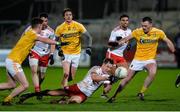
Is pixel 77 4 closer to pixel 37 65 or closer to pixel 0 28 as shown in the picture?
pixel 0 28

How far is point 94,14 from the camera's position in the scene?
39688mm

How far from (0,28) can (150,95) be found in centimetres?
2115

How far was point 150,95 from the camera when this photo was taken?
1797cm

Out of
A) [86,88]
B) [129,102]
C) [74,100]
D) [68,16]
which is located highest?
[68,16]

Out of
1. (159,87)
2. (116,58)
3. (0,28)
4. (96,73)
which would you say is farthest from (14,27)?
(96,73)

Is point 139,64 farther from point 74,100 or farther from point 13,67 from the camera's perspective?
point 13,67

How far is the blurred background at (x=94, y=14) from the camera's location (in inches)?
1423

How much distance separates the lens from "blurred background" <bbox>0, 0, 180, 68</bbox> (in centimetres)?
3615

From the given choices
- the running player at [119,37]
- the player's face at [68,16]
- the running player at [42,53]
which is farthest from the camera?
the player's face at [68,16]

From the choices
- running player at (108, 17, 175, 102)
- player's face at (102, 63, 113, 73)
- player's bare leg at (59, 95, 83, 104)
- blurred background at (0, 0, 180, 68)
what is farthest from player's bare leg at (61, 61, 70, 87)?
blurred background at (0, 0, 180, 68)

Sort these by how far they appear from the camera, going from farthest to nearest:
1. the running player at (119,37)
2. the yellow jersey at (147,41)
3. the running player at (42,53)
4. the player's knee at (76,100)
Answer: the running player at (119,37) < the running player at (42,53) < the yellow jersey at (147,41) < the player's knee at (76,100)

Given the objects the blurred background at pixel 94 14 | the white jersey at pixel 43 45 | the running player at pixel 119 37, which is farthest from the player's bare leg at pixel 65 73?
the blurred background at pixel 94 14

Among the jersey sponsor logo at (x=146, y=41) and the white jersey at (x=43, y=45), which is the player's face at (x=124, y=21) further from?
the white jersey at (x=43, y=45)

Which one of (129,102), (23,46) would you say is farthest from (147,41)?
(23,46)
